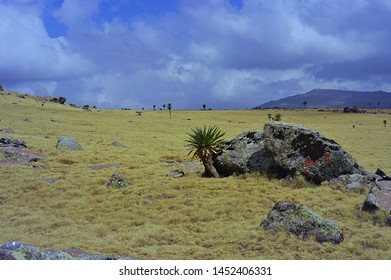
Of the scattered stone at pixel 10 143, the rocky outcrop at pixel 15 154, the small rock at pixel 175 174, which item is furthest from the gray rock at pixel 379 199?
the scattered stone at pixel 10 143

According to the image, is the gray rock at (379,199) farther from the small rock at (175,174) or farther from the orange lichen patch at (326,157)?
the small rock at (175,174)

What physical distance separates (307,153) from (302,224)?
28.0 ft

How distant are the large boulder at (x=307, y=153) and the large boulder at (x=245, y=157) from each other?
1.06m

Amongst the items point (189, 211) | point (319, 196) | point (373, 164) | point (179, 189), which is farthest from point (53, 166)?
point (373, 164)

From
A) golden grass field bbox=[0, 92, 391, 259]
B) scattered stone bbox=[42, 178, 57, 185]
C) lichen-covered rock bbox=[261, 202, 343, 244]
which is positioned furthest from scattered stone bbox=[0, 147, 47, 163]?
lichen-covered rock bbox=[261, 202, 343, 244]

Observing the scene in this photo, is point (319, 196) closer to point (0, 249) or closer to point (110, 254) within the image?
point (110, 254)

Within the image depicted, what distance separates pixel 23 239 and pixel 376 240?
11823mm

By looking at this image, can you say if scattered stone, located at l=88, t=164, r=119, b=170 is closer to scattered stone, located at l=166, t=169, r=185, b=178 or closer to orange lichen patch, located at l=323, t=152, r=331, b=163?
scattered stone, located at l=166, t=169, r=185, b=178

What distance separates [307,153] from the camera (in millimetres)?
21375

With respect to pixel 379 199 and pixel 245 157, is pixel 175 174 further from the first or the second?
pixel 379 199

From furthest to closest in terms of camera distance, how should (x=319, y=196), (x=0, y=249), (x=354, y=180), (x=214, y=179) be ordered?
1. (x=214, y=179)
2. (x=354, y=180)
3. (x=319, y=196)
4. (x=0, y=249)

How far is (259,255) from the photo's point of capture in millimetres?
11844

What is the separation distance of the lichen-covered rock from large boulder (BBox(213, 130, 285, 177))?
8805 millimetres

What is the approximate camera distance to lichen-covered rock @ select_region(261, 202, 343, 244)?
1291cm
